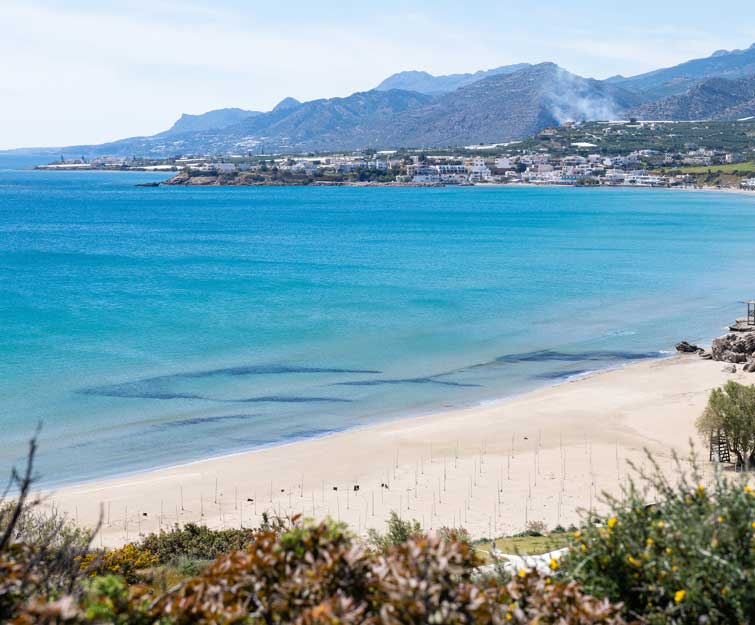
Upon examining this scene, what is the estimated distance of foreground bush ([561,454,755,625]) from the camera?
21.4ft

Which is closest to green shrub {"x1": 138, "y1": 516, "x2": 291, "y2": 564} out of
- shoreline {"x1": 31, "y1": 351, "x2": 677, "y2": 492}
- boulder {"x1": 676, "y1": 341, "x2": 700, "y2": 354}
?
shoreline {"x1": 31, "y1": 351, "x2": 677, "y2": 492}

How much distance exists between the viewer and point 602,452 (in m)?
22.8

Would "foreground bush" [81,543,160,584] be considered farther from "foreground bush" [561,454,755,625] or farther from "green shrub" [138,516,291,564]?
"foreground bush" [561,454,755,625]

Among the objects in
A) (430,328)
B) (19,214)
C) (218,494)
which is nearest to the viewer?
(218,494)

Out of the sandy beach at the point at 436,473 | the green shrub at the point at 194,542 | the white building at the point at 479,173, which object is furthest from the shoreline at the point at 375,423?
the white building at the point at 479,173

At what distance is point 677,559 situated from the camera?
675 cm

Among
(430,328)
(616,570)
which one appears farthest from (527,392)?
(616,570)

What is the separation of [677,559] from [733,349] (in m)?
29.6

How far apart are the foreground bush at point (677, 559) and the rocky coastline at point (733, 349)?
2653 cm

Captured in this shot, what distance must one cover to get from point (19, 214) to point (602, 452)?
106819 mm

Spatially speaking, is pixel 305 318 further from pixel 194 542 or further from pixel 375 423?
pixel 194 542

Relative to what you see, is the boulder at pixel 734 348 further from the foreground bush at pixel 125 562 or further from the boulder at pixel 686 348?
the foreground bush at pixel 125 562

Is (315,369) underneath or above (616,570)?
underneath

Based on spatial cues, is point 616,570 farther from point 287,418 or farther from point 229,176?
point 229,176
